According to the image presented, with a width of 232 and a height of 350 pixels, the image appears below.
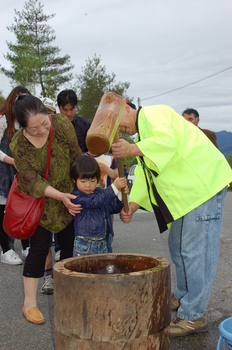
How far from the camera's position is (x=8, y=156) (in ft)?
15.0

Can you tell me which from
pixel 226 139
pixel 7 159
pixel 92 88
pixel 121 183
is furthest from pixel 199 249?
pixel 226 139

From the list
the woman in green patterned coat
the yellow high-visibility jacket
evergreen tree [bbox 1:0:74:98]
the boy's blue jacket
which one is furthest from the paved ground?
evergreen tree [bbox 1:0:74:98]

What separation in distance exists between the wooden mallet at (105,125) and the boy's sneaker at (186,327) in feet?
4.07

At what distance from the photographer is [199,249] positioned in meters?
2.77

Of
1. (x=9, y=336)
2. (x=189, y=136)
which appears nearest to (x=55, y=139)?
(x=189, y=136)

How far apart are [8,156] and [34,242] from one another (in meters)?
1.55

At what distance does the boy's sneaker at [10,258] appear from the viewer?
4.86m

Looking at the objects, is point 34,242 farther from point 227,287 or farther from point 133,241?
point 133,241

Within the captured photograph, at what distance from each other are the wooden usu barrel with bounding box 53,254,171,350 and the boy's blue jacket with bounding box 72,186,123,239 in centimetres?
122

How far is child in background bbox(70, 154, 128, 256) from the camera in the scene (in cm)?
320

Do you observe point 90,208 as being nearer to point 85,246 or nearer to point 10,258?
point 85,246

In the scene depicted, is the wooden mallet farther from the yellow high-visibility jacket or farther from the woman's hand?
the woman's hand

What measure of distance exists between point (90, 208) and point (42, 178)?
1.39ft

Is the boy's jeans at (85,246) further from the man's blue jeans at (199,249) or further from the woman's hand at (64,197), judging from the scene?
the man's blue jeans at (199,249)
